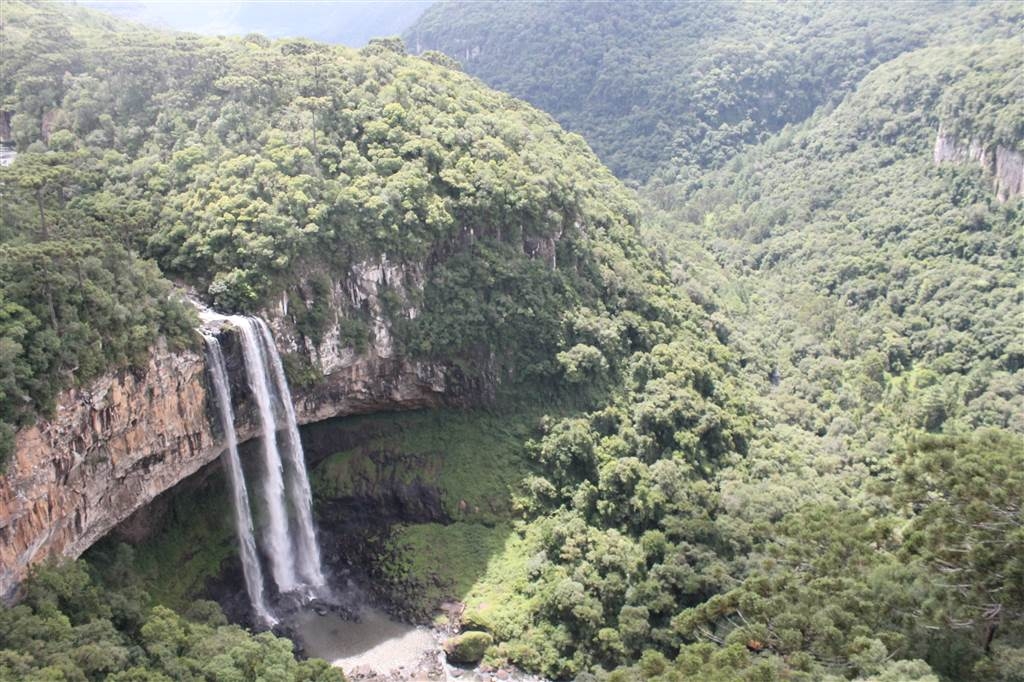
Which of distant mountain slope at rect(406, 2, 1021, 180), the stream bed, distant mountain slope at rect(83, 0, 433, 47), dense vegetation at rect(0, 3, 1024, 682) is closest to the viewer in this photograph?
dense vegetation at rect(0, 3, 1024, 682)

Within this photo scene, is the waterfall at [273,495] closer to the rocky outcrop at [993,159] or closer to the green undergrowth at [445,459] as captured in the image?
the green undergrowth at [445,459]

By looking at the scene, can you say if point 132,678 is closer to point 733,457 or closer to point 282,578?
point 282,578

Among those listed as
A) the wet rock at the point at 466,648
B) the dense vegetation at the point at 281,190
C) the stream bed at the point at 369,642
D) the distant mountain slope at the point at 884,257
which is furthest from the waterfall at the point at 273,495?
the distant mountain slope at the point at 884,257

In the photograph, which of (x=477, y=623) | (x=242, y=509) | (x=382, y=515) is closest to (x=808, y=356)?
(x=382, y=515)

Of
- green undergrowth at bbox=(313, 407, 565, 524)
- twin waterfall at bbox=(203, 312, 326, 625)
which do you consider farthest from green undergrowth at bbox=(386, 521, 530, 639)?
twin waterfall at bbox=(203, 312, 326, 625)

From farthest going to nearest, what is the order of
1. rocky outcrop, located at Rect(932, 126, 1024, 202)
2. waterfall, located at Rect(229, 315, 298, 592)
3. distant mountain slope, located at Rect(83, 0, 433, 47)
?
distant mountain slope, located at Rect(83, 0, 433, 47), rocky outcrop, located at Rect(932, 126, 1024, 202), waterfall, located at Rect(229, 315, 298, 592)

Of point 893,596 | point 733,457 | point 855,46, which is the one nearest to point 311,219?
point 733,457

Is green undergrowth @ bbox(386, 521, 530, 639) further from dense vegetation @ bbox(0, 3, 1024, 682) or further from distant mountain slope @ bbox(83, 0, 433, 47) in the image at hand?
distant mountain slope @ bbox(83, 0, 433, 47)
